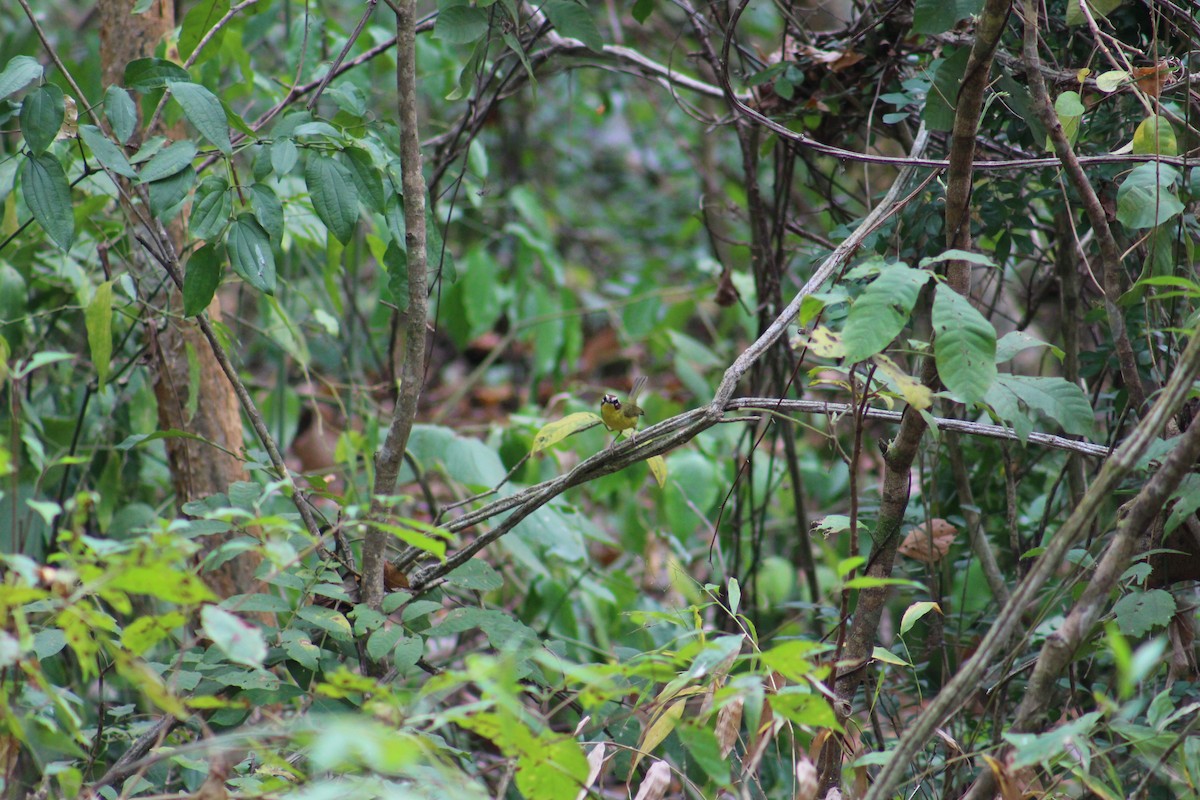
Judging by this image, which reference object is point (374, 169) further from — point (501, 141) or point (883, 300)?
point (501, 141)

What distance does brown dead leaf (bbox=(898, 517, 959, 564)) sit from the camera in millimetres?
1532

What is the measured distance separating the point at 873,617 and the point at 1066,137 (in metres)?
0.61

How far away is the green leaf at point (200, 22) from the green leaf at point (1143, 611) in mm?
1417

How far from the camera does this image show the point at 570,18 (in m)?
1.41

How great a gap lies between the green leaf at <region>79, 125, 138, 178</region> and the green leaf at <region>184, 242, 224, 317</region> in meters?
0.12

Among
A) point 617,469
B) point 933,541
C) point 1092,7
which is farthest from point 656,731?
point 1092,7

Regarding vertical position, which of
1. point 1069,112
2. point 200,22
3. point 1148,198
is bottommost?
point 1148,198

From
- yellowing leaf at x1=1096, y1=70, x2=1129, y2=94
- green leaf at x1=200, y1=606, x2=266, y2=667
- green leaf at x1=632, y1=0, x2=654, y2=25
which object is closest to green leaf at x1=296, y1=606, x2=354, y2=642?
green leaf at x1=200, y1=606, x2=266, y2=667

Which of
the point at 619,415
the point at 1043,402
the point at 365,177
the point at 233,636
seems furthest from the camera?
the point at 619,415

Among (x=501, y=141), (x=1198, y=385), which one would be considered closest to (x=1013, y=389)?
(x=1198, y=385)

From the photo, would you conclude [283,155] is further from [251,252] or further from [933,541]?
[933,541]

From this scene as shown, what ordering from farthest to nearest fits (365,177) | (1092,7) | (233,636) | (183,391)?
(183,391) → (1092,7) → (365,177) → (233,636)

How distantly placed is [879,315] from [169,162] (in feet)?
2.74

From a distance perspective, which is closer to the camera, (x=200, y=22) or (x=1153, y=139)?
(x=1153, y=139)
